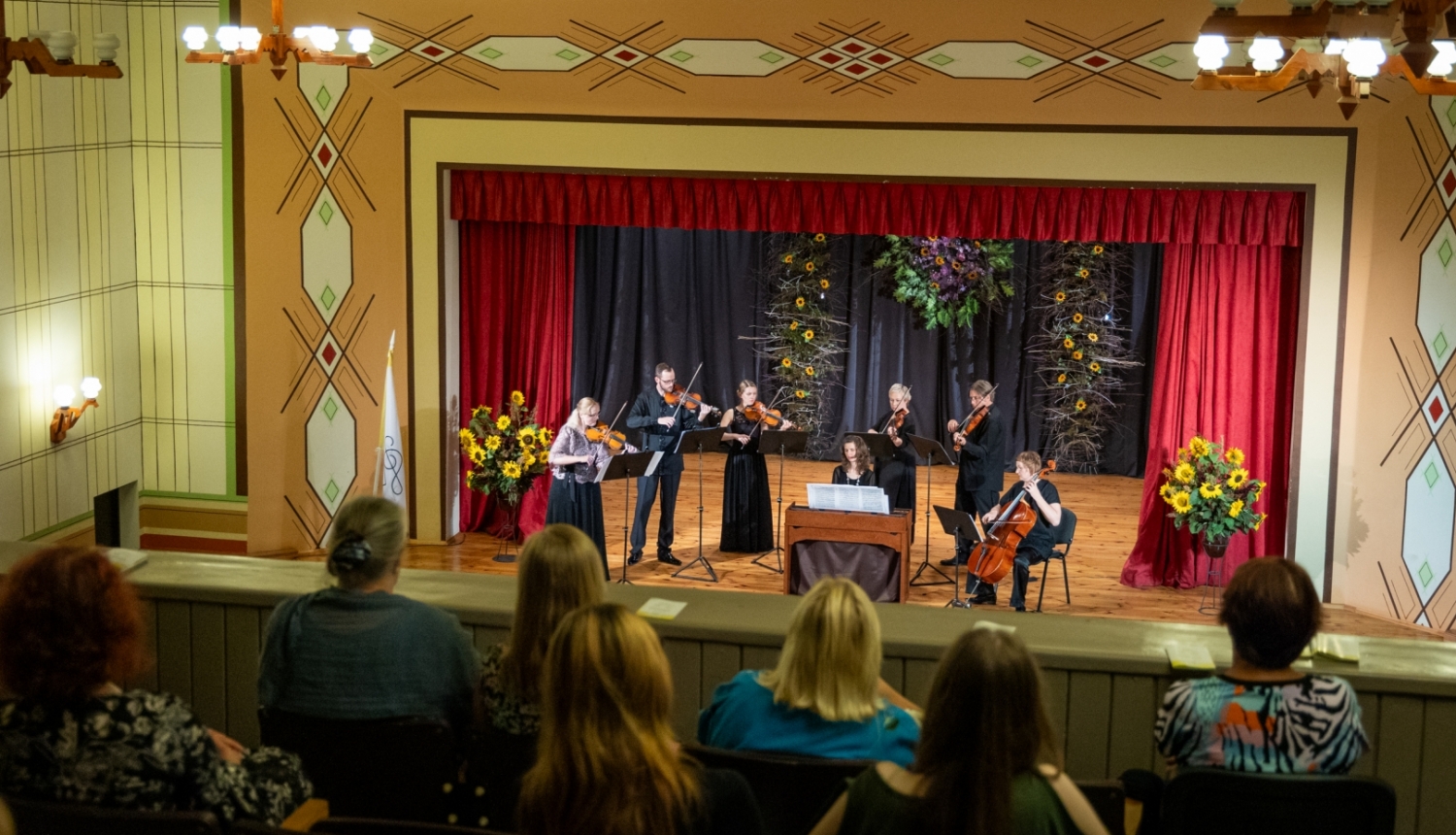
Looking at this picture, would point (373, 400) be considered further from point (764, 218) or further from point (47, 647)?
point (47, 647)

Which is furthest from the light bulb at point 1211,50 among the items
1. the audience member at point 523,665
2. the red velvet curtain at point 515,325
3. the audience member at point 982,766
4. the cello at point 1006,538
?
the red velvet curtain at point 515,325

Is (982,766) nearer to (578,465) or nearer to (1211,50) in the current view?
(1211,50)

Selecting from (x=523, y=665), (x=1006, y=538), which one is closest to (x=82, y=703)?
(x=523, y=665)

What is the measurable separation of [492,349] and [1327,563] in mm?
5518

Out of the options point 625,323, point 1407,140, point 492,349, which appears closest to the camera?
point 1407,140

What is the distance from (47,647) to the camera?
2.23 meters

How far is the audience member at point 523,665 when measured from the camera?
2.63 meters

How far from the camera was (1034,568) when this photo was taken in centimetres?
938

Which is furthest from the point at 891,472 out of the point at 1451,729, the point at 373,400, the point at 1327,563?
the point at 1451,729

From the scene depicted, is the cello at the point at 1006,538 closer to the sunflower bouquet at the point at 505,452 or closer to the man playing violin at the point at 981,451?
the man playing violin at the point at 981,451

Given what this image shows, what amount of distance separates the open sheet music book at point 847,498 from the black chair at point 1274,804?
548 cm

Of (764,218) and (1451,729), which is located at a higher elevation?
(764,218)

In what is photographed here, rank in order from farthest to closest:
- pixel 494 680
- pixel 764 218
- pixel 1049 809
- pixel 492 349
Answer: pixel 492 349 → pixel 764 218 → pixel 494 680 → pixel 1049 809

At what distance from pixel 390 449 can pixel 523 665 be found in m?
6.78
